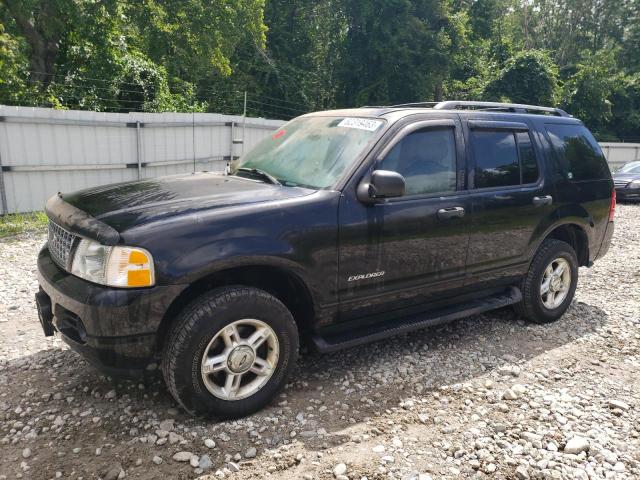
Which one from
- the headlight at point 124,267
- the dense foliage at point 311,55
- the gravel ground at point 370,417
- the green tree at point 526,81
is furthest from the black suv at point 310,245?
the green tree at point 526,81

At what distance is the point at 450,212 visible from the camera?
4.11m

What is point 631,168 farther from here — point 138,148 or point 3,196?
point 3,196

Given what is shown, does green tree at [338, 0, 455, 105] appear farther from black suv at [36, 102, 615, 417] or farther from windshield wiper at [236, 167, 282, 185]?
windshield wiper at [236, 167, 282, 185]

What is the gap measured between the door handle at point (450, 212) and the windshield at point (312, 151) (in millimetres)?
766

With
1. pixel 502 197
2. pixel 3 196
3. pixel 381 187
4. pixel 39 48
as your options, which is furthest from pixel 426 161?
pixel 39 48

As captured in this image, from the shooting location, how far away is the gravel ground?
3.01m

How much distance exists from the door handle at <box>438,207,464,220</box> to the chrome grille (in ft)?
8.11

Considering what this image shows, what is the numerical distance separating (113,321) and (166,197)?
35.0 inches

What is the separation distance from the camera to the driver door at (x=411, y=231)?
368 cm

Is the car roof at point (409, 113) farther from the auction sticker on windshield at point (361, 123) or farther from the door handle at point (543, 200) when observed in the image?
the door handle at point (543, 200)

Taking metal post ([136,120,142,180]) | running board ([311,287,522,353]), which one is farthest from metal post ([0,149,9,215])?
running board ([311,287,522,353])

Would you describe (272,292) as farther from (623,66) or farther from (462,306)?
(623,66)

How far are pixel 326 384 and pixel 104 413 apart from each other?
57.4 inches

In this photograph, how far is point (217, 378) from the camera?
3324mm
